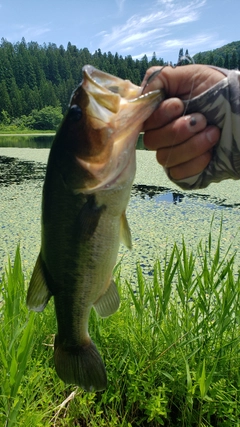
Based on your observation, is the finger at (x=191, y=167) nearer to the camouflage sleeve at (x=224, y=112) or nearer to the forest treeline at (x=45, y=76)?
the camouflage sleeve at (x=224, y=112)

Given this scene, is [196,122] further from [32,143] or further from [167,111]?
[32,143]

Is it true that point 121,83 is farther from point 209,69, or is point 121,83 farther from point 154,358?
point 154,358

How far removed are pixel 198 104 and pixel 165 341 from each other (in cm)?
142

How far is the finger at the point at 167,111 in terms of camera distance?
1.32m

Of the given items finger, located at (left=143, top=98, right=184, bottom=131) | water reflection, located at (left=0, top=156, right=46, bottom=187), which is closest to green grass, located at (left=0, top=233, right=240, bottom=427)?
finger, located at (left=143, top=98, right=184, bottom=131)

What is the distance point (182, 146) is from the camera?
1403 millimetres

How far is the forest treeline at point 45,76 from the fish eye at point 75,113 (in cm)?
3433

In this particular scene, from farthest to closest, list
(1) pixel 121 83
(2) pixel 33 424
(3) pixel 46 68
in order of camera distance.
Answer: (3) pixel 46 68 → (2) pixel 33 424 → (1) pixel 121 83

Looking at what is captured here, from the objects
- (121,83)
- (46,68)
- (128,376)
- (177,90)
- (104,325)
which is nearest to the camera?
(121,83)

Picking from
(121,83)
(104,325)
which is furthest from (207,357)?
(121,83)

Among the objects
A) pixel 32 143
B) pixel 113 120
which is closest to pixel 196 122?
pixel 113 120

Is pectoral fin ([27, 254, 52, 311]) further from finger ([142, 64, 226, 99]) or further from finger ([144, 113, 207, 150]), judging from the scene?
finger ([142, 64, 226, 99])

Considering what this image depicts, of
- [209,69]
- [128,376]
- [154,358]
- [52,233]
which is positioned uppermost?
[209,69]

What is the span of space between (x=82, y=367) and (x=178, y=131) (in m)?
0.98
